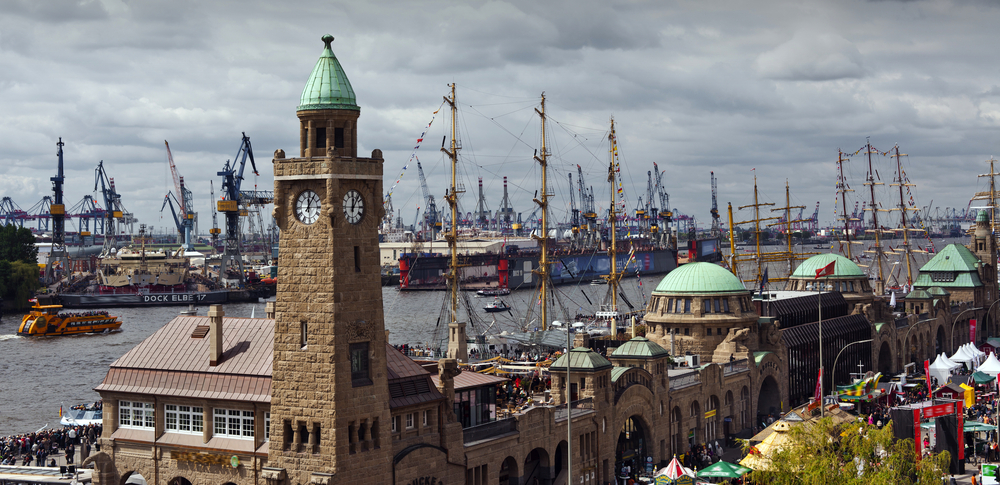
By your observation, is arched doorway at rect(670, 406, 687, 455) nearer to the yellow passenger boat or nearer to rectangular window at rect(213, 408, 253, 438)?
rectangular window at rect(213, 408, 253, 438)

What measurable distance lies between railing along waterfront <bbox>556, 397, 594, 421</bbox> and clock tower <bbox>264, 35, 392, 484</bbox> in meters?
15.8

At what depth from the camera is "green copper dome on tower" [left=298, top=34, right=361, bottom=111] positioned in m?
45.2

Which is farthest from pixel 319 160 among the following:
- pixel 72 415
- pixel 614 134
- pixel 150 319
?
pixel 150 319

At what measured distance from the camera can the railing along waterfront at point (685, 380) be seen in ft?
237

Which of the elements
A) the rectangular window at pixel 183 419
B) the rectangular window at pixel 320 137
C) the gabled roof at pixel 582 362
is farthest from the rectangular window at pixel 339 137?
the gabled roof at pixel 582 362

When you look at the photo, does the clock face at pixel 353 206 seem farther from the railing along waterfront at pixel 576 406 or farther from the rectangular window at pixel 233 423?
the railing along waterfront at pixel 576 406

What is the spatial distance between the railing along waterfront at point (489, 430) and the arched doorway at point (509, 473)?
1996 mm

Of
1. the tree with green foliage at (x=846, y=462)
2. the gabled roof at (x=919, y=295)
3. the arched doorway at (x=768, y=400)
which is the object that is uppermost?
the gabled roof at (x=919, y=295)

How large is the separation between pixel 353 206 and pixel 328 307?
4.60 m

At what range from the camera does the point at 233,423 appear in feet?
155

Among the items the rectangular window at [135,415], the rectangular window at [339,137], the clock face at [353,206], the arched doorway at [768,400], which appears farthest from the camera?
the arched doorway at [768,400]

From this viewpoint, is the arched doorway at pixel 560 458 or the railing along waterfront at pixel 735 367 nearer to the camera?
the arched doorway at pixel 560 458

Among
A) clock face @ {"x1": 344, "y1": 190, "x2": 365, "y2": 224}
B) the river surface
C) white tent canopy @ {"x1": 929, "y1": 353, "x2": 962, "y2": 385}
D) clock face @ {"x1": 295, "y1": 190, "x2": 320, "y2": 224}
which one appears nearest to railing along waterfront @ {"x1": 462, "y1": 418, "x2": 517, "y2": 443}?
clock face @ {"x1": 344, "y1": 190, "x2": 365, "y2": 224}

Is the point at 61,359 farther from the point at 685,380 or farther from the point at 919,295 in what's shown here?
the point at 919,295
